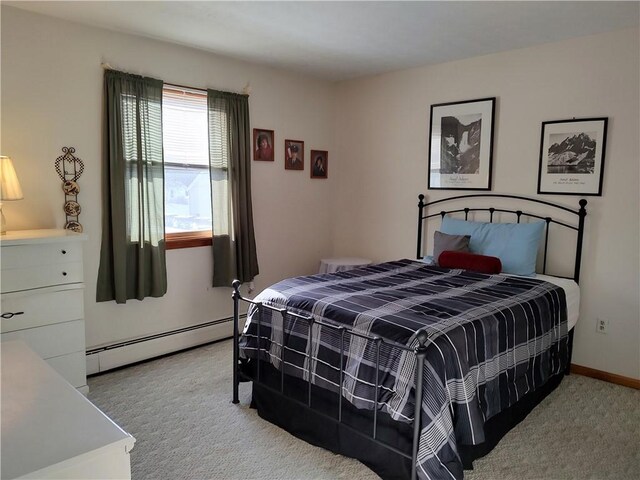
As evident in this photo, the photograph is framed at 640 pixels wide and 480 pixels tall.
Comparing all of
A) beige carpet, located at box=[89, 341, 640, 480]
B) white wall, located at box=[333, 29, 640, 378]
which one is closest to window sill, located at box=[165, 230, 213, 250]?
beige carpet, located at box=[89, 341, 640, 480]

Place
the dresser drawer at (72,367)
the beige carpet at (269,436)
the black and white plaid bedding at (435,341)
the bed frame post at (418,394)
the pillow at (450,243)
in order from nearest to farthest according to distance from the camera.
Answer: the bed frame post at (418,394)
the black and white plaid bedding at (435,341)
the beige carpet at (269,436)
the dresser drawer at (72,367)
the pillow at (450,243)

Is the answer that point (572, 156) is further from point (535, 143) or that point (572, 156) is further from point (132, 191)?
point (132, 191)

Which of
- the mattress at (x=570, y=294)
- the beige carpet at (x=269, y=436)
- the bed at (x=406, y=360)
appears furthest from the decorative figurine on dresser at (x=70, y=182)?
the mattress at (x=570, y=294)

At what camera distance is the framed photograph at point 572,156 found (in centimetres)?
322

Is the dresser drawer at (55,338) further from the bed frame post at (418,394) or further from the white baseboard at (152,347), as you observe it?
the bed frame post at (418,394)

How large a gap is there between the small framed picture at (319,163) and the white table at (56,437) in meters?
3.71

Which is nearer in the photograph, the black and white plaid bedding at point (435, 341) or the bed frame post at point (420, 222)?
the black and white plaid bedding at point (435, 341)

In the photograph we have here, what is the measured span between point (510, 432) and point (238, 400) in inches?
63.3

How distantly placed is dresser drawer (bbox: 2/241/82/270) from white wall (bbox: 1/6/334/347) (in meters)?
0.43

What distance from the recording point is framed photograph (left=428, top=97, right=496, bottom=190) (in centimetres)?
375

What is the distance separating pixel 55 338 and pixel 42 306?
21 cm

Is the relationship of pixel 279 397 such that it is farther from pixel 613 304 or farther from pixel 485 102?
pixel 485 102

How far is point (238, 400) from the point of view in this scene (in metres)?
2.86

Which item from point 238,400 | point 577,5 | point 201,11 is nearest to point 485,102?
point 577,5
